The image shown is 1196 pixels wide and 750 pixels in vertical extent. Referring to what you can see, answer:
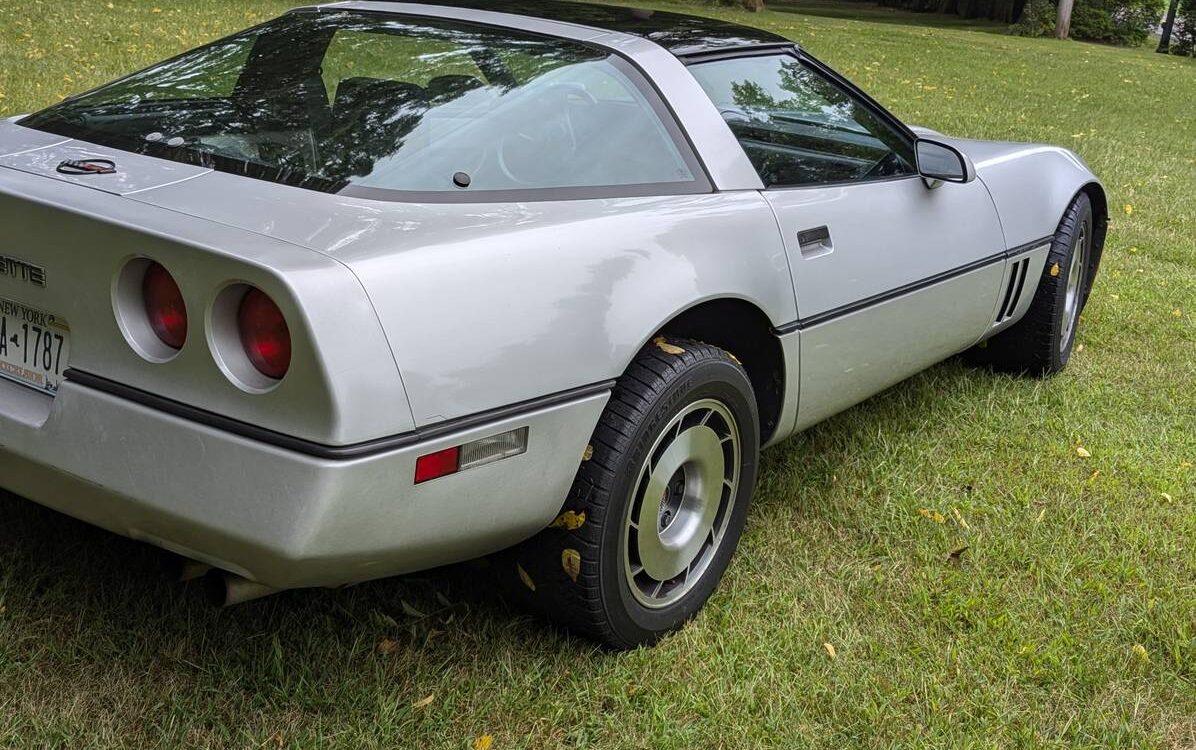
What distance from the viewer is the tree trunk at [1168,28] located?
3212 cm

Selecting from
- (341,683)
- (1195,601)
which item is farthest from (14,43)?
(1195,601)

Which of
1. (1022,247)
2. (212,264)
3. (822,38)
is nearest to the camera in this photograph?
(212,264)

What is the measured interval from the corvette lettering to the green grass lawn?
853mm

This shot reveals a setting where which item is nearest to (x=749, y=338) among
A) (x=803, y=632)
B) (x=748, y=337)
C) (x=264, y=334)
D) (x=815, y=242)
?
(x=748, y=337)

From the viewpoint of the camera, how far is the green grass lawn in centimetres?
255

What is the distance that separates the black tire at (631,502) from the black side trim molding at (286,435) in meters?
0.33

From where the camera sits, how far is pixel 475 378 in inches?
86.4

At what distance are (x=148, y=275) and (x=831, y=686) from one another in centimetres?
172

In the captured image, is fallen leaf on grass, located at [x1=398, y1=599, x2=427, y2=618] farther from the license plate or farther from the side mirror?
the side mirror

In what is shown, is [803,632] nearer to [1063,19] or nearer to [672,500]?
[672,500]

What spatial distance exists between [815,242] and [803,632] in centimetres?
99

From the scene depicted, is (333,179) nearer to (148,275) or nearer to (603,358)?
(148,275)

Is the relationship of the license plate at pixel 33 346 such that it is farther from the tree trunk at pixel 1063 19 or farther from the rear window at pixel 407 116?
the tree trunk at pixel 1063 19

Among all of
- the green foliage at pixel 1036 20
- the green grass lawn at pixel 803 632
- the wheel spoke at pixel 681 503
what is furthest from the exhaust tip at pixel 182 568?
the green foliage at pixel 1036 20
